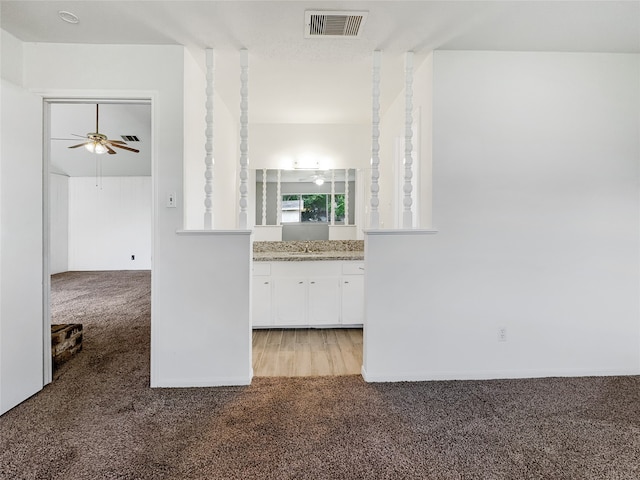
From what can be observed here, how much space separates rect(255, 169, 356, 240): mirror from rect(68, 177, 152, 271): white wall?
5002 millimetres

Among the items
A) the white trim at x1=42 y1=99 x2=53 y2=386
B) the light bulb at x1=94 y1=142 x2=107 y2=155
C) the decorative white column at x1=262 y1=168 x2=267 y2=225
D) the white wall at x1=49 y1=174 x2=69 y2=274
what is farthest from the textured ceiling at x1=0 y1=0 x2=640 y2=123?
the white wall at x1=49 y1=174 x2=69 y2=274

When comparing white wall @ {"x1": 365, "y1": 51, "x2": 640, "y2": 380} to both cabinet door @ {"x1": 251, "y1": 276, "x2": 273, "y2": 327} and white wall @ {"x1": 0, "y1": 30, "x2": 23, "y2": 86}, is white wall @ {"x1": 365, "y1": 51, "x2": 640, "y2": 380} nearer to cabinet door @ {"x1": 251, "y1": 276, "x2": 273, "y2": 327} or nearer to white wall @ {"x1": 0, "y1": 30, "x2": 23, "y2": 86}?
cabinet door @ {"x1": 251, "y1": 276, "x2": 273, "y2": 327}

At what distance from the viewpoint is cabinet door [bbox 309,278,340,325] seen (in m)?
3.41

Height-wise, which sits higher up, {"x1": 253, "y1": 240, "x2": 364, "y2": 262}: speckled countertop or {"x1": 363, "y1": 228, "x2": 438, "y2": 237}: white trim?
{"x1": 363, "y1": 228, "x2": 438, "y2": 237}: white trim

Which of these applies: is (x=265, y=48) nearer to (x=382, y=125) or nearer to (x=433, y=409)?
(x=382, y=125)

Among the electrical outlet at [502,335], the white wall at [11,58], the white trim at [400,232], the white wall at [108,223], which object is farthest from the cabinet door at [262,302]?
the white wall at [108,223]

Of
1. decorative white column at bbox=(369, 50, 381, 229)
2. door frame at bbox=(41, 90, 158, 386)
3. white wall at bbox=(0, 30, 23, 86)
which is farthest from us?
decorative white column at bbox=(369, 50, 381, 229)

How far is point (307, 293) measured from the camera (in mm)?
3406

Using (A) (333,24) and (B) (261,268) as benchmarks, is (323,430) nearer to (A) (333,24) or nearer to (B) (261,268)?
(B) (261,268)

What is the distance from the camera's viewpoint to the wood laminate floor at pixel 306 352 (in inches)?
99.0

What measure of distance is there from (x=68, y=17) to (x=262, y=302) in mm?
2680

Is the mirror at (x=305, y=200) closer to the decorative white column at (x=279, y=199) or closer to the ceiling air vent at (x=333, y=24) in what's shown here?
the decorative white column at (x=279, y=199)

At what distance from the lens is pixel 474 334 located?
2.34 meters

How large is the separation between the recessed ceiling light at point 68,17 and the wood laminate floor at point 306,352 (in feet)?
8.77
